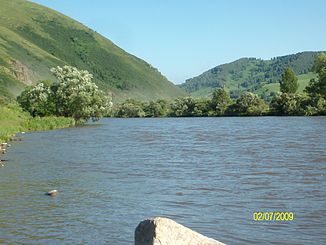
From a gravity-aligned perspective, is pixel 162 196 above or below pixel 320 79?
below

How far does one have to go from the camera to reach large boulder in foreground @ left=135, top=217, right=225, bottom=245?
369 inches

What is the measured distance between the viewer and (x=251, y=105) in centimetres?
15362

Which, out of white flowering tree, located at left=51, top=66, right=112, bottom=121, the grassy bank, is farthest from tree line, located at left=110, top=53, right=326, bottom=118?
the grassy bank

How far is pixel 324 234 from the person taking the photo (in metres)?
14.3

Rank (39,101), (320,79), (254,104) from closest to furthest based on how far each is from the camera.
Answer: (39,101) < (320,79) < (254,104)

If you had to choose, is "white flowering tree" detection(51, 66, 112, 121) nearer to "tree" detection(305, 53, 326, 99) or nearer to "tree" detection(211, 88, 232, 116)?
"tree" detection(305, 53, 326, 99)

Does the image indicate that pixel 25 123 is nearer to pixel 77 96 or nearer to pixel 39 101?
pixel 77 96

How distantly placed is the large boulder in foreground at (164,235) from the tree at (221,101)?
6174 inches

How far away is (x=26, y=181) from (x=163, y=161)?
479 inches

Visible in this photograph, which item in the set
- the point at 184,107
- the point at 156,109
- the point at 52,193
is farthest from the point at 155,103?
the point at 52,193

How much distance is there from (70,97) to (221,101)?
8653 centimetres

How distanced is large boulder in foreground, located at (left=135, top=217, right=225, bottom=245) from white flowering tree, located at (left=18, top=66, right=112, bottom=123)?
3302 inches

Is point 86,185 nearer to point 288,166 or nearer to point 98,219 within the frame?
point 98,219

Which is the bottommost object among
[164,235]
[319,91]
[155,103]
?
[164,235]
